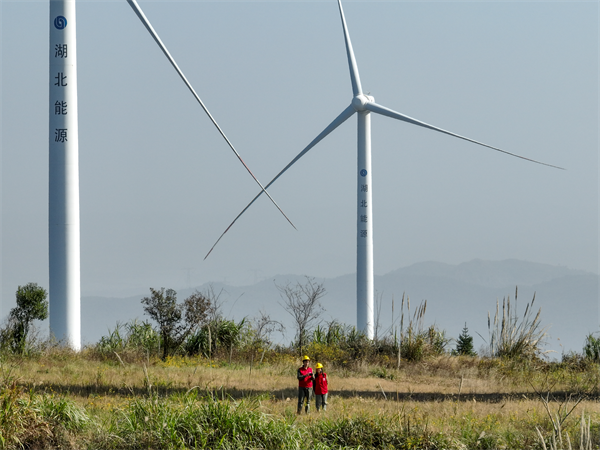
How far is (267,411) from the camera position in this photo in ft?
45.3

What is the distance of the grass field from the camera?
35.9ft

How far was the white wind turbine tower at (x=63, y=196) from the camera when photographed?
2534 centimetres

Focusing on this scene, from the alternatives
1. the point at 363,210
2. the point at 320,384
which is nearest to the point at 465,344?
the point at 363,210

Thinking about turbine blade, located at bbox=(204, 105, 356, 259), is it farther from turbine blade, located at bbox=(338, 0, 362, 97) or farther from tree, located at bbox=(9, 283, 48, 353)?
tree, located at bbox=(9, 283, 48, 353)

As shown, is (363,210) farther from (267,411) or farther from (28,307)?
(267,411)

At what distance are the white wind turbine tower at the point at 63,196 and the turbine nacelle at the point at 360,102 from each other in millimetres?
14642

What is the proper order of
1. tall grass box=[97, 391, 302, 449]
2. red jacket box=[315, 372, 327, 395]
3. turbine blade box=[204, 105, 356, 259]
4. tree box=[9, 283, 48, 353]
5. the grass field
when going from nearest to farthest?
tall grass box=[97, 391, 302, 449], the grass field, red jacket box=[315, 372, 327, 395], tree box=[9, 283, 48, 353], turbine blade box=[204, 105, 356, 259]

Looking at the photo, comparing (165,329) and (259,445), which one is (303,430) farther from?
(165,329)

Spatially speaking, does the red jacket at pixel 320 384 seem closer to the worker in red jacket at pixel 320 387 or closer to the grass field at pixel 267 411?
the worker in red jacket at pixel 320 387

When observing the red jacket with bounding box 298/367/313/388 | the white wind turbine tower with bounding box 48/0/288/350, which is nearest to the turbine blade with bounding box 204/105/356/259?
the white wind turbine tower with bounding box 48/0/288/350

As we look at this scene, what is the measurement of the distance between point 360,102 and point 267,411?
23.6 metres

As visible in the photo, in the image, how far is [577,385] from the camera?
2048cm

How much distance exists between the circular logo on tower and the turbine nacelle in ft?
48.9

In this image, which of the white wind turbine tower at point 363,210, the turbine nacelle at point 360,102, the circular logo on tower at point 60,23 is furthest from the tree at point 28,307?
the turbine nacelle at point 360,102
